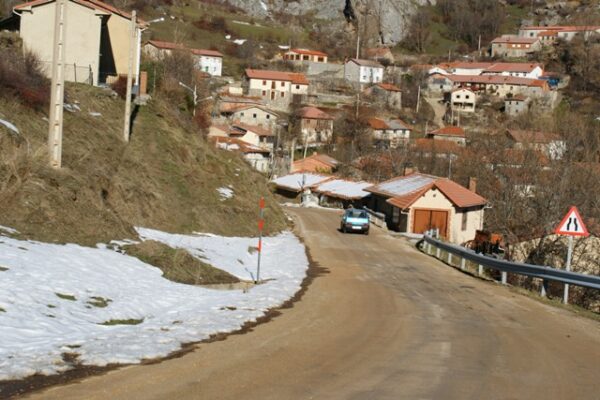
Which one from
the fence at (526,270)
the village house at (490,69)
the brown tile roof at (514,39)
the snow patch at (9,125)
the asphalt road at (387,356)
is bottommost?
the asphalt road at (387,356)

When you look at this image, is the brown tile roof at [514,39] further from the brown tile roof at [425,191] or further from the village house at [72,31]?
the village house at [72,31]

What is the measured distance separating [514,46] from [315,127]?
92893 millimetres

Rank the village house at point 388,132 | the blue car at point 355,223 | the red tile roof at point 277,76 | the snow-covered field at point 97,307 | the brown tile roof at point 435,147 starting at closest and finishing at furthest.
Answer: the snow-covered field at point 97,307
the blue car at point 355,223
the brown tile roof at point 435,147
the village house at point 388,132
the red tile roof at point 277,76

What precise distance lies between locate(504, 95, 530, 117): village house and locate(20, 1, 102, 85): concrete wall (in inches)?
4298

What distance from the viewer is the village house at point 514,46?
179750 millimetres

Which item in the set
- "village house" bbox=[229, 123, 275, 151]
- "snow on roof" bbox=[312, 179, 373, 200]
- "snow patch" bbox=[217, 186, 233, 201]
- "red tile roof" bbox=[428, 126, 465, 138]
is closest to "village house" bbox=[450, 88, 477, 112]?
"red tile roof" bbox=[428, 126, 465, 138]

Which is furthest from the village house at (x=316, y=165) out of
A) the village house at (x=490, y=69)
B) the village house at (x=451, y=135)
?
the village house at (x=490, y=69)

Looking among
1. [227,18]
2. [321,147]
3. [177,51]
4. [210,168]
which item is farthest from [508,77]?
[210,168]

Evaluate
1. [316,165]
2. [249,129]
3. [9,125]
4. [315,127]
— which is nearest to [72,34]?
[9,125]

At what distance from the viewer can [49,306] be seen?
11016mm

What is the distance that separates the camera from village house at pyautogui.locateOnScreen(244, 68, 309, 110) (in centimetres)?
12812

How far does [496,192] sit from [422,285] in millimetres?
37840

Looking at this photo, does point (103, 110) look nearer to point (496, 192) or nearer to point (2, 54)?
point (2, 54)

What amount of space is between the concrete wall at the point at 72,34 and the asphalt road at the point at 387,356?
84.1 feet
